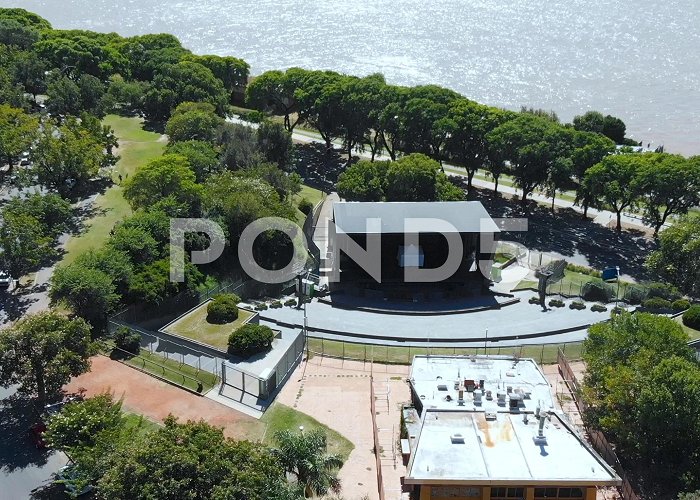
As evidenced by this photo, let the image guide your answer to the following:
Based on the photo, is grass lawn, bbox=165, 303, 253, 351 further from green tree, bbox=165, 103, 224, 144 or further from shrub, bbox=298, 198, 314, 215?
green tree, bbox=165, 103, 224, 144

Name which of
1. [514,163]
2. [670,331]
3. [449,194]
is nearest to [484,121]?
[514,163]

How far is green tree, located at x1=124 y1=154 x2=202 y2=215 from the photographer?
2200 inches

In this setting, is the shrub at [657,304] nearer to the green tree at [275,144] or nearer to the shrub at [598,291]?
the shrub at [598,291]

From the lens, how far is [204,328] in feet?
147

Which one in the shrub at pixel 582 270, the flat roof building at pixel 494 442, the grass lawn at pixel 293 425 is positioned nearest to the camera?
the flat roof building at pixel 494 442

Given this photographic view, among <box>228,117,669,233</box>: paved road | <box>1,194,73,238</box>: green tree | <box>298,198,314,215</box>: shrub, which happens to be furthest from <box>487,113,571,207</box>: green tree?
<box>1,194,73,238</box>: green tree

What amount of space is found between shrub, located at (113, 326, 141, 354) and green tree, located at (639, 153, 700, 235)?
45805mm

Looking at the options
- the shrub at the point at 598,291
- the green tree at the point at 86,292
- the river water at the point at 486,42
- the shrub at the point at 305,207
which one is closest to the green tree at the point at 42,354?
the green tree at the point at 86,292

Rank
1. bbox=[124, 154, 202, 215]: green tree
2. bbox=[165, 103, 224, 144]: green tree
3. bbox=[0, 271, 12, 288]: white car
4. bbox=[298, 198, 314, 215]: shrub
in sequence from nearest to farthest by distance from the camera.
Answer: bbox=[0, 271, 12, 288]: white car, bbox=[124, 154, 202, 215]: green tree, bbox=[298, 198, 314, 215]: shrub, bbox=[165, 103, 224, 144]: green tree

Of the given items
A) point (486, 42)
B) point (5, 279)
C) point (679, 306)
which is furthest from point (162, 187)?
point (486, 42)

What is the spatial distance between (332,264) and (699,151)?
2405 inches

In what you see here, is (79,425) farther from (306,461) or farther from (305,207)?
(305,207)

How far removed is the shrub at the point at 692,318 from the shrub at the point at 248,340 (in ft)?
92.0

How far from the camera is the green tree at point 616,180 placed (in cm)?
6494
